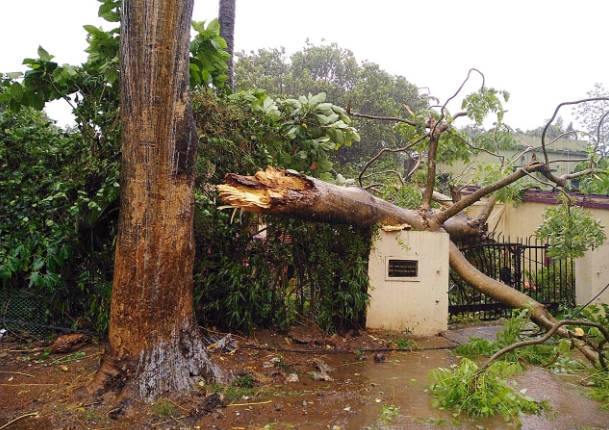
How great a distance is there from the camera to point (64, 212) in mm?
5250

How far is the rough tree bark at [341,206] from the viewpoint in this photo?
4672mm

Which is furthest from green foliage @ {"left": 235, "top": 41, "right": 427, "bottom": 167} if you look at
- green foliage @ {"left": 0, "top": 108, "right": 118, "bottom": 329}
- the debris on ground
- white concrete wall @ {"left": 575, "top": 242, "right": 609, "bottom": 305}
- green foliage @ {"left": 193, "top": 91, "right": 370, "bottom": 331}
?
the debris on ground

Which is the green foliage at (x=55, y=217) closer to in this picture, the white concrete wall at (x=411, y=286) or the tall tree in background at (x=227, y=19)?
the white concrete wall at (x=411, y=286)

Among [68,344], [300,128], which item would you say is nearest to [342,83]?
[300,128]

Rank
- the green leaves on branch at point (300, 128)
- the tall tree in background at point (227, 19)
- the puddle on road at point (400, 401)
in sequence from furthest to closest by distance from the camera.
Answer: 1. the tall tree in background at point (227, 19)
2. the green leaves on branch at point (300, 128)
3. the puddle on road at point (400, 401)

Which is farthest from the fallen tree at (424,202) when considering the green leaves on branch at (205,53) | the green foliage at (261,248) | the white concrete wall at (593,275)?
the white concrete wall at (593,275)

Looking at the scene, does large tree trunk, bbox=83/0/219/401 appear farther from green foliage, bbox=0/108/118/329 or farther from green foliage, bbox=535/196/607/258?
green foliage, bbox=535/196/607/258

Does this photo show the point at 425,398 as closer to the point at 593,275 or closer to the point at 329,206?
the point at 329,206

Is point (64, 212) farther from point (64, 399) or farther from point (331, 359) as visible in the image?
point (331, 359)

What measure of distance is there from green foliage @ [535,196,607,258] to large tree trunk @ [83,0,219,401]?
4797 millimetres

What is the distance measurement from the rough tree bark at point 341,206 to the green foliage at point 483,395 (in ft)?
5.35

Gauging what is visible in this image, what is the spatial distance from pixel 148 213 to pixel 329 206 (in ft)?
7.27

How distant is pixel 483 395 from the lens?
3744mm

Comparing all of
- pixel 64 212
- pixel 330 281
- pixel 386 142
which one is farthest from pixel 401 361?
pixel 386 142
